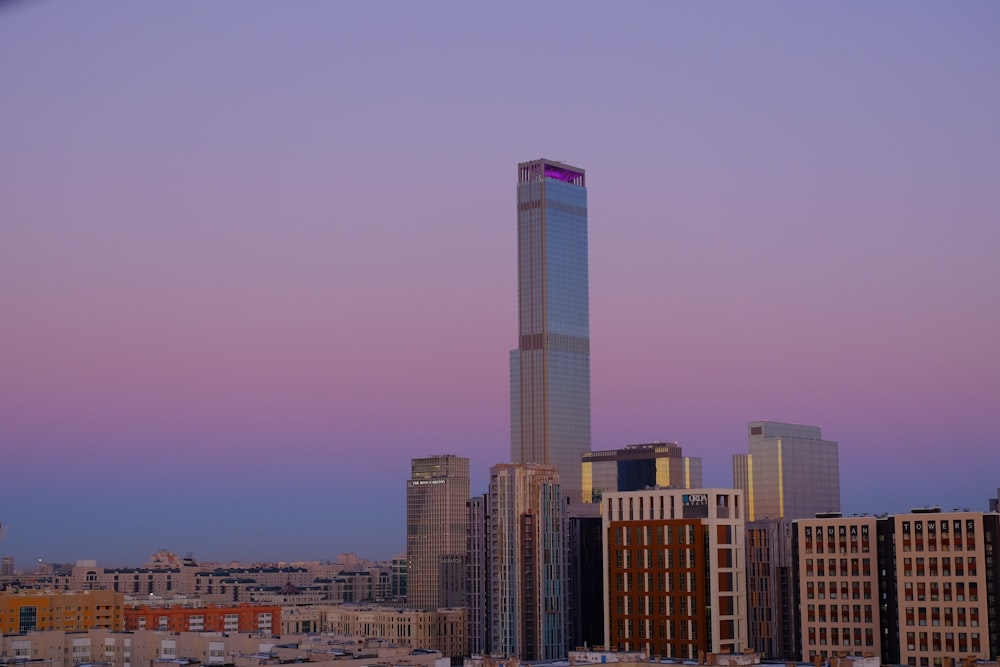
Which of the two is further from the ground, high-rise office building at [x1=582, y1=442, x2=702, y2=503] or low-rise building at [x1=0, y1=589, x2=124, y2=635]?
high-rise office building at [x1=582, y1=442, x2=702, y2=503]

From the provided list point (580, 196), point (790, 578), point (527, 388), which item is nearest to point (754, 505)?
point (527, 388)

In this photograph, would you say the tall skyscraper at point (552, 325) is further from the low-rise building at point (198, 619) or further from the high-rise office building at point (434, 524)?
the low-rise building at point (198, 619)

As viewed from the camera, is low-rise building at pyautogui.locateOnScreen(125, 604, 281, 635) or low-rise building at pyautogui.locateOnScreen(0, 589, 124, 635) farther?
low-rise building at pyautogui.locateOnScreen(125, 604, 281, 635)

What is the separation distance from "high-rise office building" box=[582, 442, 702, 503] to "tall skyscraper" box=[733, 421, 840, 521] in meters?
4.84

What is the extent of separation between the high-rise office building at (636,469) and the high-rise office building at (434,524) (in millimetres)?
12185

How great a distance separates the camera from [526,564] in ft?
253

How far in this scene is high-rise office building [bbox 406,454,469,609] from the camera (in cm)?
12369

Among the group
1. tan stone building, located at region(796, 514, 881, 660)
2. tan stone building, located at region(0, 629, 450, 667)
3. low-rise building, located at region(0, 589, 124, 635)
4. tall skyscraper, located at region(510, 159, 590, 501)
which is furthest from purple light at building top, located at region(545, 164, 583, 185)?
tan stone building, located at region(796, 514, 881, 660)

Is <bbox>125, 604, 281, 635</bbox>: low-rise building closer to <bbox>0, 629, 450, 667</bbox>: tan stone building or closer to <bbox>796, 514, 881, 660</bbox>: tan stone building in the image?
<bbox>0, 629, 450, 667</bbox>: tan stone building

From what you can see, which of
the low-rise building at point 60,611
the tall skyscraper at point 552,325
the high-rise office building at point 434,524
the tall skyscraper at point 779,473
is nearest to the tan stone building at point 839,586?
the low-rise building at point 60,611

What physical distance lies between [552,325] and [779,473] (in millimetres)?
27371

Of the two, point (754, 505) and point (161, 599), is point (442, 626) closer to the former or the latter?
point (161, 599)

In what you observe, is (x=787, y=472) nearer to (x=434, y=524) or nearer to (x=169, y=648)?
(x=434, y=524)

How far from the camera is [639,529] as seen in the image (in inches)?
2416
